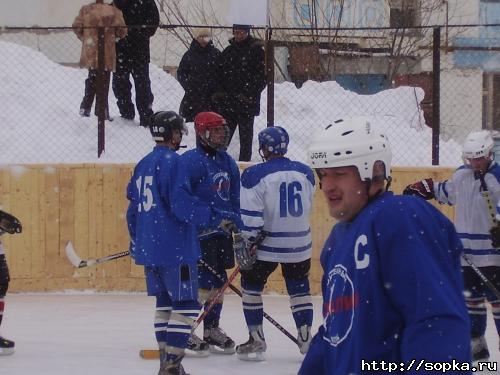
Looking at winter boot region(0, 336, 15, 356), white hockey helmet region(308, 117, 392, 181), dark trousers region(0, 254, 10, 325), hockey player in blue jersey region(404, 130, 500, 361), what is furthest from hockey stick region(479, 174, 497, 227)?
white hockey helmet region(308, 117, 392, 181)

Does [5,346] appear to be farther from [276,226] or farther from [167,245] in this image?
[276,226]

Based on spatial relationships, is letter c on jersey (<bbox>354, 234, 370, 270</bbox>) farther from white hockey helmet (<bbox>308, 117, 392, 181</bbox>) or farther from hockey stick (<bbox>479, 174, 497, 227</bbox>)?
hockey stick (<bbox>479, 174, 497, 227</bbox>)

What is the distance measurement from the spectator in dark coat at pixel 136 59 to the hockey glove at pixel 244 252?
393 cm

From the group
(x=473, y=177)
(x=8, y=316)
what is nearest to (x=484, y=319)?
(x=473, y=177)

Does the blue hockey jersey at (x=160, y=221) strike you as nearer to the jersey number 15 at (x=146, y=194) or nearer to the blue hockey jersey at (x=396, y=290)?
the jersey number 15 at (x=146, y=194)

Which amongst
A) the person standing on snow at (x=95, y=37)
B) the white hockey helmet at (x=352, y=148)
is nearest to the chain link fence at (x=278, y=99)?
the person standing on snow at (x=95, y=37)

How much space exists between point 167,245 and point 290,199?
3.77ft

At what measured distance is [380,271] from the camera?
2305 mm

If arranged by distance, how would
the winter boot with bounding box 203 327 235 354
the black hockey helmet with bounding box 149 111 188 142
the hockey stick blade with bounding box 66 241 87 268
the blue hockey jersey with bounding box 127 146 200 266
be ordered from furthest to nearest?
the hockey stick blade with bounding box 66 241 87 268, the winter boot with bounding box 203 327 235 354, the black hockey helmet with bounding box 149 111 188 142, the blue hockey jersey with bounding box 127 146 200 266

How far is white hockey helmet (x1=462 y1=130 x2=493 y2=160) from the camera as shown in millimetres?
6125

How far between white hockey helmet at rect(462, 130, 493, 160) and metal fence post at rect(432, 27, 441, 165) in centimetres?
302

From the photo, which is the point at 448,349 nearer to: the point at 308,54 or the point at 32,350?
the point at 32,350

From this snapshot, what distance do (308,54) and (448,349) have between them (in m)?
11.3

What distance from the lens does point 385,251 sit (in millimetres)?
2287
